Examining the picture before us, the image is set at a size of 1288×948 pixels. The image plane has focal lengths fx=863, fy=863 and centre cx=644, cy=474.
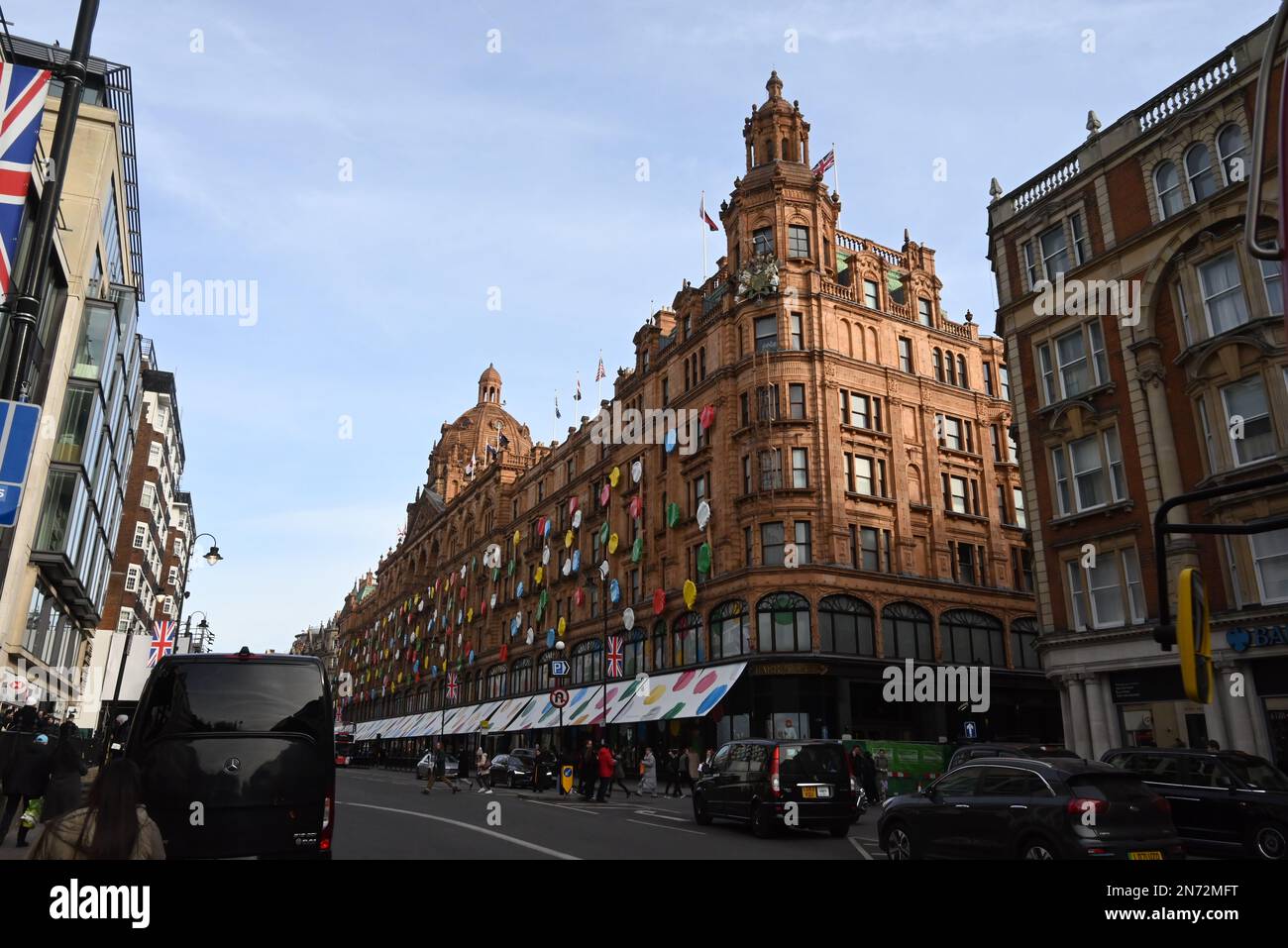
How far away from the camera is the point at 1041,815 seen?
9.80m

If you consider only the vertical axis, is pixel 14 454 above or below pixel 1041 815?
above

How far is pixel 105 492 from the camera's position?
130 feet

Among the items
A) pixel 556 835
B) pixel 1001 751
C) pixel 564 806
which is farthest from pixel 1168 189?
pixel 564 806

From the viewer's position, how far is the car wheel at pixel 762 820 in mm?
15664

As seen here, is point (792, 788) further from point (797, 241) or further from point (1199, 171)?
point (797, 241)

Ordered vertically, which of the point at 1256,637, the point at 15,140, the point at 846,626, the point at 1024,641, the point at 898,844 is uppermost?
the point at 15,140

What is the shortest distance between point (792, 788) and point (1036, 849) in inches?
247

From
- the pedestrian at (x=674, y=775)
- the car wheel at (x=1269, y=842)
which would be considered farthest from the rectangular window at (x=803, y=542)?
the car wheel at (x=1269, y=842)

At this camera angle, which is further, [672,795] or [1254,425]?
[672,795]

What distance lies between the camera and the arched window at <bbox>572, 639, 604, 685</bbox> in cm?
4856

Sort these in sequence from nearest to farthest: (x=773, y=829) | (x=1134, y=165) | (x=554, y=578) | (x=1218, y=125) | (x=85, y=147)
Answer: (x=773, y=829), (x=1218, y=125), (x=1134, y=165), (x=85, y=147), (x=554, y=578)
